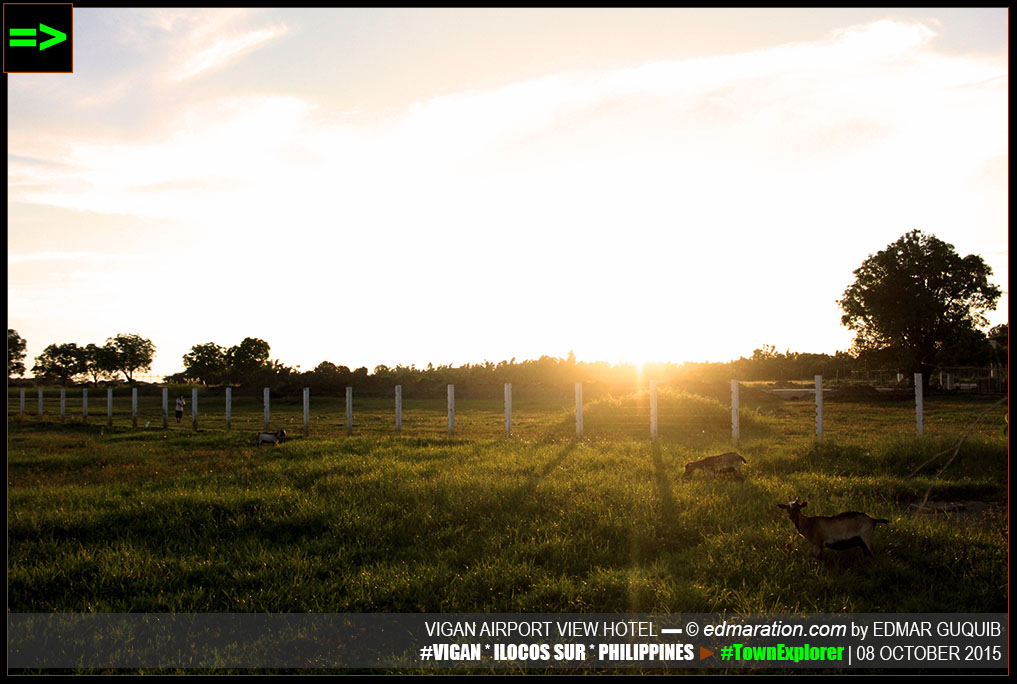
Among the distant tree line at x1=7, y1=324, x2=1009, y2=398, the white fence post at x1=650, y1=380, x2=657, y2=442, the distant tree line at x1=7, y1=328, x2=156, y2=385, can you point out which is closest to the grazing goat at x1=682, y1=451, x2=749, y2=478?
the white fence post at x1=650, y1=380, x2=657, y2=442

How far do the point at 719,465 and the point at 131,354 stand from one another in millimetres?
106616

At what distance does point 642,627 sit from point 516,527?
2.65m

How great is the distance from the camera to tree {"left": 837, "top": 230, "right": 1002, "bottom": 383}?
137 ft

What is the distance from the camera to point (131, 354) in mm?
97375

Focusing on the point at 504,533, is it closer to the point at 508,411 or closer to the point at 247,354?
the point at 508,411

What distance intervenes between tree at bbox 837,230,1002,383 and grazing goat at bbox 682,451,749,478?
124 ft

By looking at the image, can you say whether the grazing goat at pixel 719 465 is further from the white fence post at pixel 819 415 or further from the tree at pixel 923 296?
the tree at pixel 923 296

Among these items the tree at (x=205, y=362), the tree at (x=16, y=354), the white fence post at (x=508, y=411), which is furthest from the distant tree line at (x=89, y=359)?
the white fence post at (x=508, y=411)

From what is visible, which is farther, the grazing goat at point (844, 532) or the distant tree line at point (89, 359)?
the distant tree line at point (89, 359)

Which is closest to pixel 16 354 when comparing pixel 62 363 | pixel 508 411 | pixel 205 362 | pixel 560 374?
pixel 62 363

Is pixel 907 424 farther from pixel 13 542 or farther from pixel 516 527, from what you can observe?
pixel 13 542

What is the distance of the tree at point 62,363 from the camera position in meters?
93.3

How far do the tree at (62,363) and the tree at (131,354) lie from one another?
443 centimetres

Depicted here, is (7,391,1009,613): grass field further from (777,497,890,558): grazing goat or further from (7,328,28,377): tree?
(7,328,28,377): tree
